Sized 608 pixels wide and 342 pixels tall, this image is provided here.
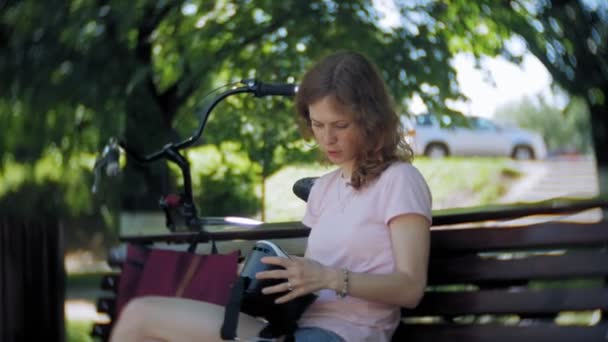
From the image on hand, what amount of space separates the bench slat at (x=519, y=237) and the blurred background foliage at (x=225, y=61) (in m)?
2.26

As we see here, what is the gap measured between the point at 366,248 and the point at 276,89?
86 cm

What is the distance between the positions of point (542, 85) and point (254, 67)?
189 cm

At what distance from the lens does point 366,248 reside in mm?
2471

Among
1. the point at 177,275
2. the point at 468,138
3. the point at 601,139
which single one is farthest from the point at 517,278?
the point at 468,138

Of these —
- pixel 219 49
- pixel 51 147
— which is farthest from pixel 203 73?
pixel 51 147

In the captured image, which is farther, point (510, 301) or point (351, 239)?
point (510, 301)

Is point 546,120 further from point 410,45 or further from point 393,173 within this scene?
point 393,173

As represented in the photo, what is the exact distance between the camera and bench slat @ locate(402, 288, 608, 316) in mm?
2557

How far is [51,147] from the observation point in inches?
340

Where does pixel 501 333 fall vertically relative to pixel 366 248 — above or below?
below

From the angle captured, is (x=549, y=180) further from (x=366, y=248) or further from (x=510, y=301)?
(x=366, y=248)

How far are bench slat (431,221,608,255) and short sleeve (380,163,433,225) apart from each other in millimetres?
388

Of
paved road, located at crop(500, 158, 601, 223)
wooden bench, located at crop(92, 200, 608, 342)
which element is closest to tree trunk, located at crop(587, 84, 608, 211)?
wooden bench, located at crop(92, 200, 608, 342)

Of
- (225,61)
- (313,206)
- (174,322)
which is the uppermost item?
(225,61)
